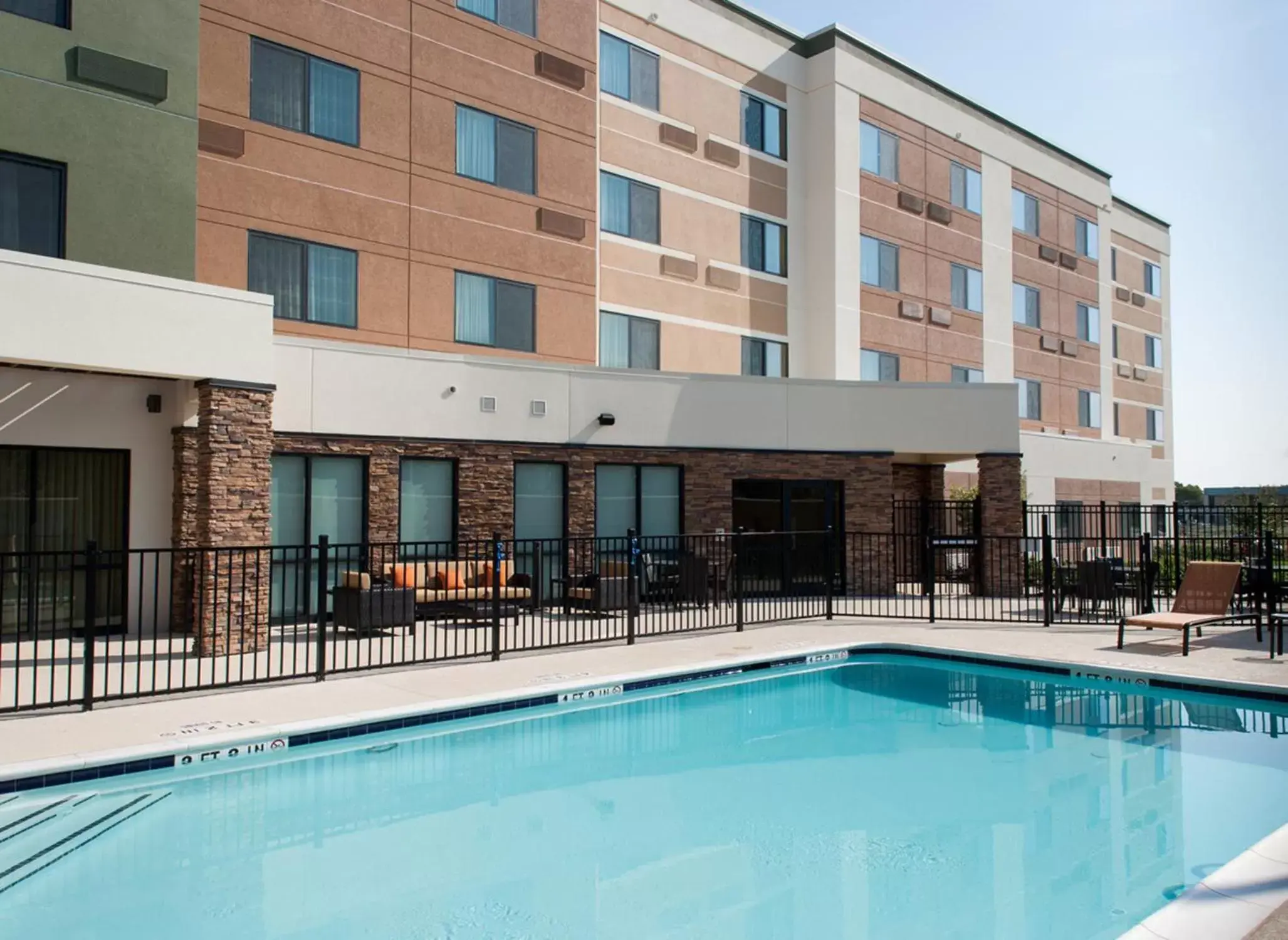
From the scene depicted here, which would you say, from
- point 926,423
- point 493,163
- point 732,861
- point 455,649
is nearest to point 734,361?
point 926,423

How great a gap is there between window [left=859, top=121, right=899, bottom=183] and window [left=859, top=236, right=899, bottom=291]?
70.3 inches

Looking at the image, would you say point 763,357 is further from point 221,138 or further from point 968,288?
point 221,138

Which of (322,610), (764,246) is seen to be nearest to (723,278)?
(764,246)

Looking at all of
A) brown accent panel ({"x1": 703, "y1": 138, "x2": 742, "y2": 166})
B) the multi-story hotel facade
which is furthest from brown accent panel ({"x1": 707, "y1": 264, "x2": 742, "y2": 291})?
brown accent panel ({"x1": 703, "y1": 138, "x2": 742, "y2": 166})

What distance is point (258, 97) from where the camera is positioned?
618 inches

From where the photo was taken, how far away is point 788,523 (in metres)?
19.9

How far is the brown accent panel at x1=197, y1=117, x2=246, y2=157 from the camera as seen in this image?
15.1 meters

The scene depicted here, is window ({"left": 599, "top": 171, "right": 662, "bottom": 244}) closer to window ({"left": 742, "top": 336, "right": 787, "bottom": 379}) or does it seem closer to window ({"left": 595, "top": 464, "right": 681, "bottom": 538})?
window ({"left": 742, "top": 336, "right": 787, "bottom": 379})

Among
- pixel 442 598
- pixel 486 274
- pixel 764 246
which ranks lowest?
pixel 442 598

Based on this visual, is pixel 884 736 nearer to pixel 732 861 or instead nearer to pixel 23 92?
pixel 732 861

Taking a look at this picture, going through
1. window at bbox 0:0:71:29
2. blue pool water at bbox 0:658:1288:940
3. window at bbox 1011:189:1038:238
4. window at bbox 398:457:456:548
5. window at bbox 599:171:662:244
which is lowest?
blue pool water at bbox 0:658:1288:940

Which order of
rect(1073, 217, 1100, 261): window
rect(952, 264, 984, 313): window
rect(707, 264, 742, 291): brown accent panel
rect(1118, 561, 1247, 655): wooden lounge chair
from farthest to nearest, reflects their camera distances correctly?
1. rect(1073, 217, 1100, 261): window
2. rect(952, 264, 984, 313): window
3. rect(707, 264, 742, 291): brown accent panel
4. rect(1118, 561, 1247, 655): wooden lounge chair

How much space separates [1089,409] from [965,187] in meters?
10.0

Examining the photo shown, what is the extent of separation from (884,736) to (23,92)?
12.2 meters
